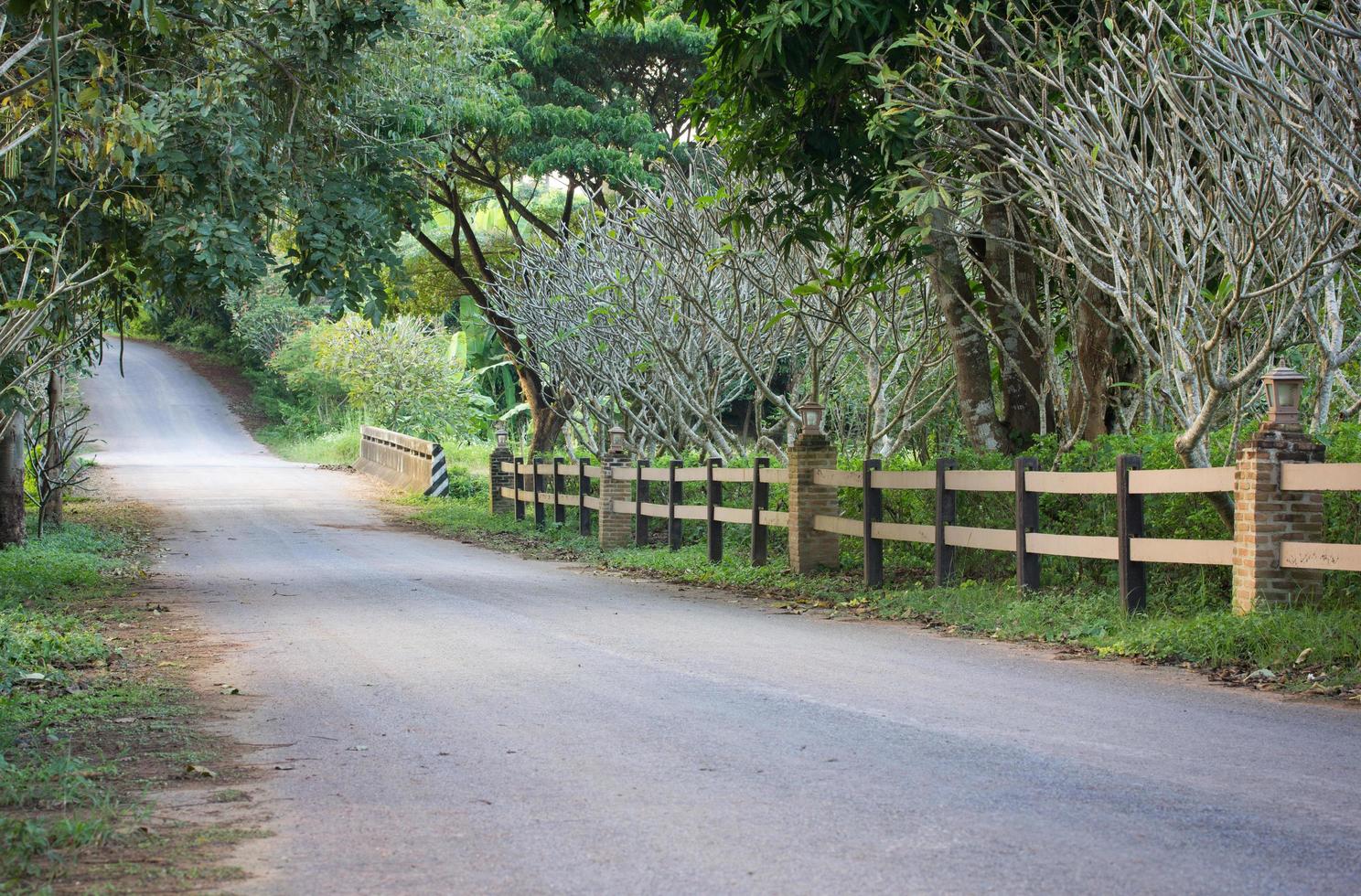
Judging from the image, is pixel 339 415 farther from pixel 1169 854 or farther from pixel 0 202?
pixel 1169 854

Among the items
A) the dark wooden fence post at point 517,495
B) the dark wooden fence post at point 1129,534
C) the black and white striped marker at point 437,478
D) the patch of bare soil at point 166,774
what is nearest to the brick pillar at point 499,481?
the dark wooden fence post at point 517,495

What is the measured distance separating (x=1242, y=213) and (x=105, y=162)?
330 inches

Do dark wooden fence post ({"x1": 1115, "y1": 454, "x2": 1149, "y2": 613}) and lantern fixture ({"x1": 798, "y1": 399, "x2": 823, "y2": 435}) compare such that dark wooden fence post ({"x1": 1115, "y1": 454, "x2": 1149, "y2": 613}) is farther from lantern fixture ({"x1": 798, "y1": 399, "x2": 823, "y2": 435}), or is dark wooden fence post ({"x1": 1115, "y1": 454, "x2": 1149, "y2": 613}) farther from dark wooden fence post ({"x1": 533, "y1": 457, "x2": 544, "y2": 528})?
dark wooden fence post ({"x1": 533, "y1": 457, "x2": 544, "y2": 528})

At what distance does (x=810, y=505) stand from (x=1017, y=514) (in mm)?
3688

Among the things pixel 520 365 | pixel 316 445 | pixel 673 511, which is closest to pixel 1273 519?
pixel 673 511

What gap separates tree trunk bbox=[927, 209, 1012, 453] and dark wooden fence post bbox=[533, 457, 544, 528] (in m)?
10.1

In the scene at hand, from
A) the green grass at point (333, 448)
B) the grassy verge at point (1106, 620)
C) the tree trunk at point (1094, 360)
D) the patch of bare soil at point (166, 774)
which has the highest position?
the tree trunk at point (1094, 360)

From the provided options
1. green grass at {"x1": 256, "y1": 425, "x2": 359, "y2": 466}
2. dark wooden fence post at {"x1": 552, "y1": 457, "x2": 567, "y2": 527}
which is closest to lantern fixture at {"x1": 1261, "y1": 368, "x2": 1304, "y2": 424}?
dark wooden fence post at {"x1": 552, "y1": 457, "x2": 567, "y2": 527}

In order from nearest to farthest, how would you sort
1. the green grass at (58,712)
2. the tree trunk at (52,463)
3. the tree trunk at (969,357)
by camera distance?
the green grass at (58,712) < the tree trunk at (969,357) < the tree trunk at (52,463)

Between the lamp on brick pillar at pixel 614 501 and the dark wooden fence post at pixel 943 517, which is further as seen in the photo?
the lamp on brick pillar at pixel 614 501

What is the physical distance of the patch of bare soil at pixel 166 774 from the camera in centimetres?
463

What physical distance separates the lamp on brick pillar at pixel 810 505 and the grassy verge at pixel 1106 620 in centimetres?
27

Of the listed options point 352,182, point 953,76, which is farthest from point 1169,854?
point 352,182

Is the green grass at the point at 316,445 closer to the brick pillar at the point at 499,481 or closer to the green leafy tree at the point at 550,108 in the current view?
the green leafy tree at the point at 550,108
